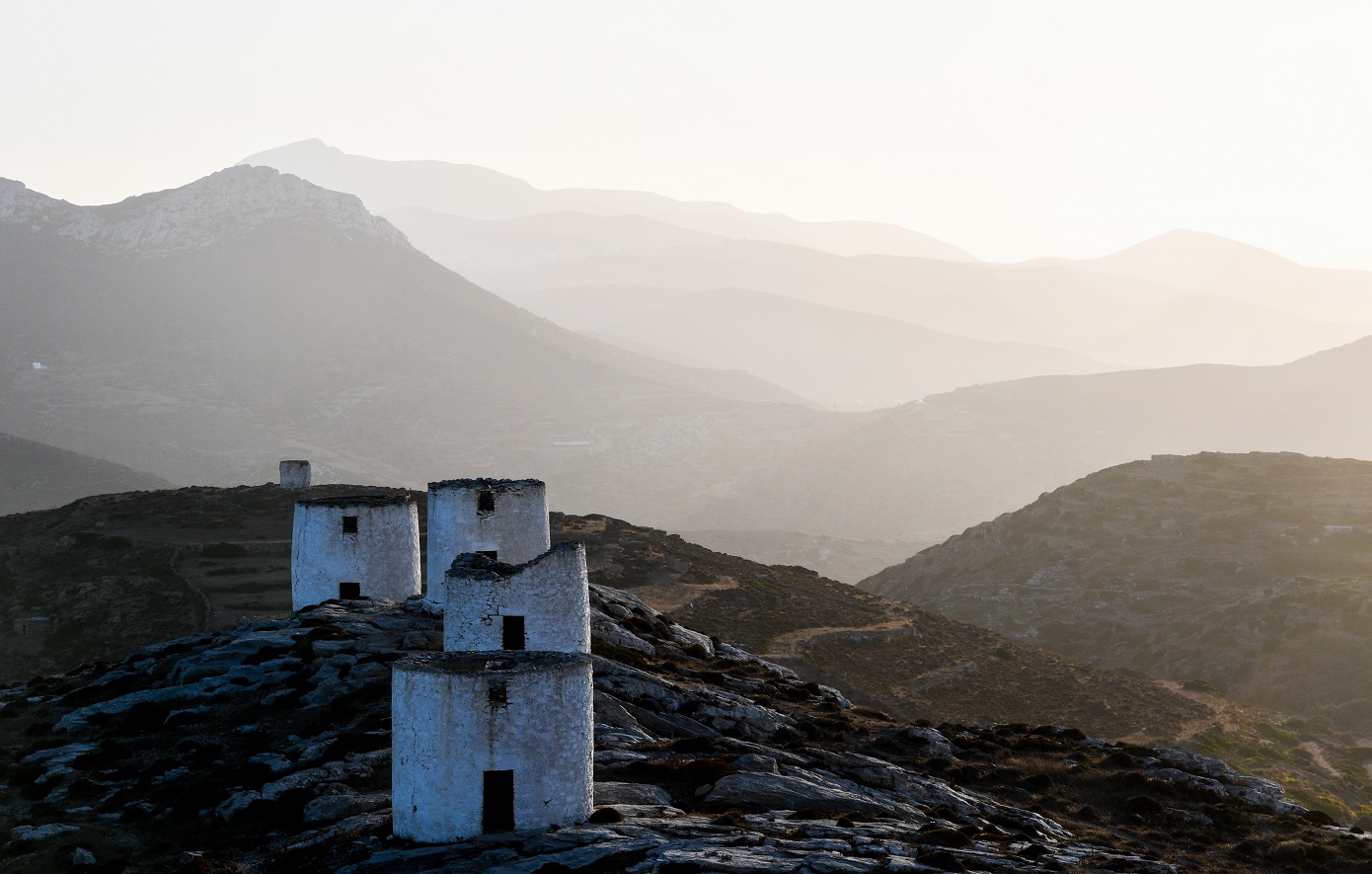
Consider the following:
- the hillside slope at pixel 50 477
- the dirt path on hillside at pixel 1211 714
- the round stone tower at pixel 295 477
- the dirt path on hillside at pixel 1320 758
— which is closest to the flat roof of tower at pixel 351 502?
the dirt path on hillside at pixel 1211 714

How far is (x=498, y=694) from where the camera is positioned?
2000 cm

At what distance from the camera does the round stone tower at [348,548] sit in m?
34.2

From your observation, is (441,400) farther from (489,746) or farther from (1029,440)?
(489,746)

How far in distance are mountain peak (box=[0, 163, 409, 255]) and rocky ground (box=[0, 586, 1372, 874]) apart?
162804 millimetres

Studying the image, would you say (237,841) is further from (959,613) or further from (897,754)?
(959,613)

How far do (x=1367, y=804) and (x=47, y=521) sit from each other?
58.4 meters

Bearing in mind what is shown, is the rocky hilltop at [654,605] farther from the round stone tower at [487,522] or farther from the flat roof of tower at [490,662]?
the flat roof of tower at [490,662]

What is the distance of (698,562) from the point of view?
60.2m

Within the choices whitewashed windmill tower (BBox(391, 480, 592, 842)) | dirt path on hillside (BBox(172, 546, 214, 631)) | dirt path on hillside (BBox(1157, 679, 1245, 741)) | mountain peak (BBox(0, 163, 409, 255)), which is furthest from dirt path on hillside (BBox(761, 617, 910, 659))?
mountain peak (BBox(0, 163, 409, 255))

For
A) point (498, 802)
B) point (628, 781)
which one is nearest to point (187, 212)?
point (628, 781)

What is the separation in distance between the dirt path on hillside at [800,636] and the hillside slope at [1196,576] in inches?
553

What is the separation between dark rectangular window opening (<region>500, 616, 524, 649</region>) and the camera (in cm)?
2688

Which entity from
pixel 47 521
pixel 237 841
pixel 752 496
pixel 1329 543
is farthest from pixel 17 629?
pixel 752 496

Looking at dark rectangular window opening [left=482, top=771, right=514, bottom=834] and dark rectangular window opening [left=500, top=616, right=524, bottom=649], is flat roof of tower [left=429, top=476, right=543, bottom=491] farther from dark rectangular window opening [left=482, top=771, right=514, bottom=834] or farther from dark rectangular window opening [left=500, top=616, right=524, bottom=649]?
dark rectangular window opening [left=482, top=771, right=514, bottom=834]
